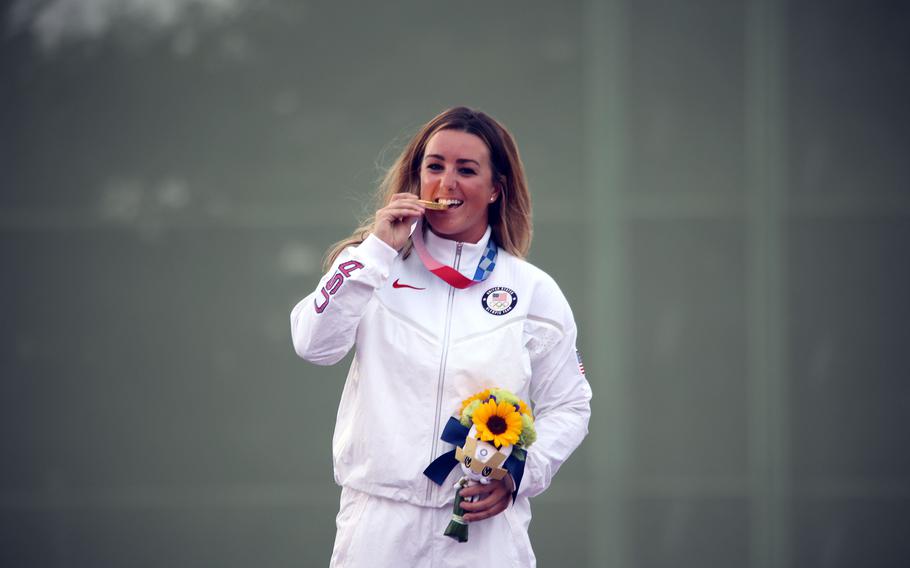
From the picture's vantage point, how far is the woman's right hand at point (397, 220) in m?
3.03

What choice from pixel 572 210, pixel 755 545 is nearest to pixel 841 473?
pixel 755 545

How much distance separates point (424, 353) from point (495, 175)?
67 cm

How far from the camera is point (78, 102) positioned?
6297mm

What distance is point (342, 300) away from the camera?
9.62 feet

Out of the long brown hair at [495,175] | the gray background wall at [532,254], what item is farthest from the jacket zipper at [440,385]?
the gray background wall at [532,254]

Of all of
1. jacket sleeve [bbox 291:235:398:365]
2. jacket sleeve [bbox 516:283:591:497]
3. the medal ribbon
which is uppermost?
the medal ribbon

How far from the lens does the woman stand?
297 cm

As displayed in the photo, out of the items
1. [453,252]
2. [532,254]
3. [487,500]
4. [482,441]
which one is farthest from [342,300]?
[532,254]

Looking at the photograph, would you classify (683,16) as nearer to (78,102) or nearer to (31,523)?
(78,102)

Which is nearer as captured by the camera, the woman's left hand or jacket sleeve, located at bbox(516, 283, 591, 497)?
the woman's left hand

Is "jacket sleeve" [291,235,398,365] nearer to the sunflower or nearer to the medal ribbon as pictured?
the medal ribbon

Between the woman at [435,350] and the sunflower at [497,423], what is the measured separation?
0.13 m

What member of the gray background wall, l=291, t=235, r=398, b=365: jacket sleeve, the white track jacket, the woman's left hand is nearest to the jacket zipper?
the white track jacket

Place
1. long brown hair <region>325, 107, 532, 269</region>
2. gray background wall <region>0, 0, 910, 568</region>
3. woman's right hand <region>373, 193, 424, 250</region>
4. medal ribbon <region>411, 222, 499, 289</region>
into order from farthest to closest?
1. gray background wall <region>0, 0, 910, 568</region>
2. long brown hair <region>325, 107, 532, 269</region>
3. medal ribbon <region>411, 222, 499, 289</region>
4. woman's right hand <region>373, 193, 424, 250</region>
